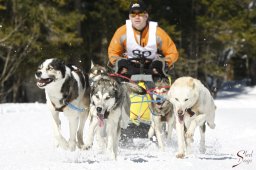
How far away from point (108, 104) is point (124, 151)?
5.97ft

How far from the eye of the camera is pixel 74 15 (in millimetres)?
21766

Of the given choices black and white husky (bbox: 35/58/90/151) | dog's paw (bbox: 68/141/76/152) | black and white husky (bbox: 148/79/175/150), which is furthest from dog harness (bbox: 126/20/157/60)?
dog's paw (bbox: 68/141/76/152)

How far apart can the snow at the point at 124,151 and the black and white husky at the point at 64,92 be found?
0.29 m

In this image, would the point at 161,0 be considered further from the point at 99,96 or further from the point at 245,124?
the point at 99,96

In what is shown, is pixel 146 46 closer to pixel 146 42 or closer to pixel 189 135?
pixel 146 42

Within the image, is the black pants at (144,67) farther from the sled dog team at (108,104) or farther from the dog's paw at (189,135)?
the dog's paw at (189,135)

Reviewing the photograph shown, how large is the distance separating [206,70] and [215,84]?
14.0ft

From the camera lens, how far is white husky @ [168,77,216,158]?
631cm

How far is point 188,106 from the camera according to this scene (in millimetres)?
6387

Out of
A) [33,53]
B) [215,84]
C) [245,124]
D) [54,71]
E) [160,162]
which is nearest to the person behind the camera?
[160,162]

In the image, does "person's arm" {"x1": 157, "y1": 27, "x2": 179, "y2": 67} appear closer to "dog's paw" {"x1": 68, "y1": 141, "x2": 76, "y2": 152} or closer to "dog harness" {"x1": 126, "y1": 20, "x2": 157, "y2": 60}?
"dog harness" {"x1": 126, "y1": 20, "x2": 157, "y2": 60}

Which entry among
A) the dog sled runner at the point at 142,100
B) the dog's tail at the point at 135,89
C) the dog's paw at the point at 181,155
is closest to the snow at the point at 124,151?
the dog's paw at the point at 181,155

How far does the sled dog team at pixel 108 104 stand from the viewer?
6.18m

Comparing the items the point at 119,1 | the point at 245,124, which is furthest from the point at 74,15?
the point at 245,124
